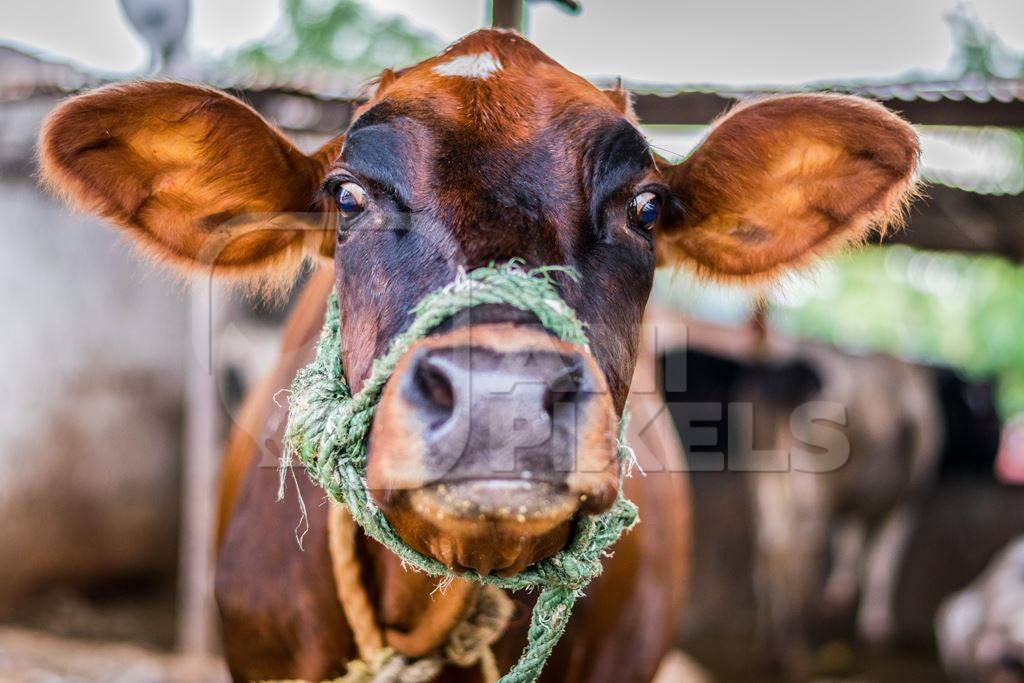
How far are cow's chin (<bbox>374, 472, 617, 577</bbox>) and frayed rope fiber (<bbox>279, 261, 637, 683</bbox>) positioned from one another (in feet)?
0.32

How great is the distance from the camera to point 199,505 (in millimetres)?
5871

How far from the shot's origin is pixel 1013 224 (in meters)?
5.15

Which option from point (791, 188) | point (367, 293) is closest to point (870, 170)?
point (791, 188)

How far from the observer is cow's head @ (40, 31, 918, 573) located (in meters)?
1.62

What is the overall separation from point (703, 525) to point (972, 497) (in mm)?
3031

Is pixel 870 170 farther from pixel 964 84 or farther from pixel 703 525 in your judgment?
pixel 703 525

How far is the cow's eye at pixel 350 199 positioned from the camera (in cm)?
220

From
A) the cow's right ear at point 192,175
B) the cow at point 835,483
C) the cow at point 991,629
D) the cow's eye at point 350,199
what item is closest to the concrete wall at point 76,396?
the cow's right ear at point 192,175

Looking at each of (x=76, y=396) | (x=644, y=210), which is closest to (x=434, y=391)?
(x=644, y=210)

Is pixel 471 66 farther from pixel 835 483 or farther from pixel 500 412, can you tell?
pixel 835 483

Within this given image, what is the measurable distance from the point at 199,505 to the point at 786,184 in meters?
4.44

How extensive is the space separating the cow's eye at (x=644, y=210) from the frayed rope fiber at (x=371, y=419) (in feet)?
1.39

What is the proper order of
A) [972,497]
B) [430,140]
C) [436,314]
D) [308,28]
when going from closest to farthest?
[436,314], [430,140], [972,497], [308,28]

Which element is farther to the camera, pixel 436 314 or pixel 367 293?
pixel 367 293
